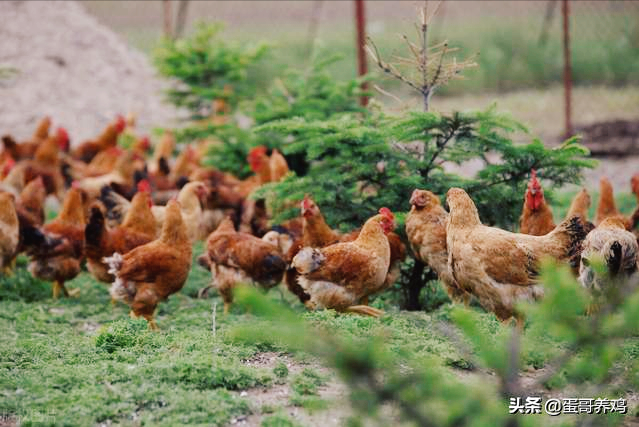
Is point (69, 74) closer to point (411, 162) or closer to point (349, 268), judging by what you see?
point (411, 162)

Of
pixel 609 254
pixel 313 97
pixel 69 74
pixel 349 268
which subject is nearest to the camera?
pixel 609 254

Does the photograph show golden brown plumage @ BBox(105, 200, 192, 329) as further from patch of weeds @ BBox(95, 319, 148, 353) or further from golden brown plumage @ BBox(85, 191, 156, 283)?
patch of weeds @ BBox(95, 319, 148, 353)

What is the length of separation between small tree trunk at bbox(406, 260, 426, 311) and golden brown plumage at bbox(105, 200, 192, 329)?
2.14 m

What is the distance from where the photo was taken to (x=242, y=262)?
759 cm

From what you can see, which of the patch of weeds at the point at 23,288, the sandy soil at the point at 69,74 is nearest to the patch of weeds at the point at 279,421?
the patch of weeds at the point at 23,288

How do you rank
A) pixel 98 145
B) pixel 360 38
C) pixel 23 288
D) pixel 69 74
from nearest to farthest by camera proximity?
pixel 23 288 < pixel 360 38 < pixel 98 145 < pixel 69 74

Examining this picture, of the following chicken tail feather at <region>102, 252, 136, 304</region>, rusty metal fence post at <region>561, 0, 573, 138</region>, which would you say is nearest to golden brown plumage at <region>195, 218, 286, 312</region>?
chicken tail feather at <region>102, 252, 136, 304</region>

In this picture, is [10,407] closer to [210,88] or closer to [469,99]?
[210,88]

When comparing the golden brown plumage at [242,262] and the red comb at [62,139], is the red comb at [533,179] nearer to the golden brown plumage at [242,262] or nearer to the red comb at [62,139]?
the golden brown plumage at [242,262]

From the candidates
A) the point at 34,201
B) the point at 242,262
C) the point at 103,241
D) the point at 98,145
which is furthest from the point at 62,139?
the point at 242,262

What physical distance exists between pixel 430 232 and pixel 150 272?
8.19 feet

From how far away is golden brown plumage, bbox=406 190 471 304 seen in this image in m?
6.94

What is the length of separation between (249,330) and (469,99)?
15.9 m

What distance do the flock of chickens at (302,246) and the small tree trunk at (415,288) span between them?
0.33m
